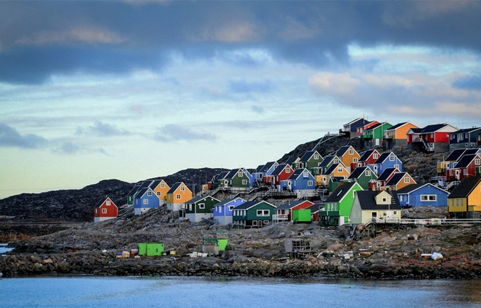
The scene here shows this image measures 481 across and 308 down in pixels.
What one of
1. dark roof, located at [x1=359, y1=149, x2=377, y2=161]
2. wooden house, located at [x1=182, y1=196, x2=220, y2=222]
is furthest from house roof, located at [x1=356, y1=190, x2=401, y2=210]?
dark roof, located at [x1=359, y1=149, x2=377, y2=161]

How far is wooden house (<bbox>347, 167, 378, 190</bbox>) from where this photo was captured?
108 m

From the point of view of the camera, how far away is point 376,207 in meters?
81.9

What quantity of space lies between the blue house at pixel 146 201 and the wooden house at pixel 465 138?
148 feet

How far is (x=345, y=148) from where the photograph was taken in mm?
127438

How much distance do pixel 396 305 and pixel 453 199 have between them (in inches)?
1164

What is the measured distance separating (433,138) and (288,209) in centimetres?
3447

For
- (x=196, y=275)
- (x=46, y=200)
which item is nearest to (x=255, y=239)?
(x=196, y=275)

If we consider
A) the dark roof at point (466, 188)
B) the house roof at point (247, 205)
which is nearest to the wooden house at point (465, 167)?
the dark roof at point (466, 188)

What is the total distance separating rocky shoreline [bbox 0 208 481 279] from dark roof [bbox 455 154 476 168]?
14.3 metres

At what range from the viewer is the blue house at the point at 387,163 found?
116 metres

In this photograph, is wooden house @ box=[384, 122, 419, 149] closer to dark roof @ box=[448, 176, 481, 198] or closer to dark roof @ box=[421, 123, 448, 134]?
dark roof @ box=[421, 123, 448, 134]

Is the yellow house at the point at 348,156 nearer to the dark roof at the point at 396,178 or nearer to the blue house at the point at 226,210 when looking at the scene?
the dark roof at the point at 396,178

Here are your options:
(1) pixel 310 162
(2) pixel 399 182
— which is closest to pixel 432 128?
(1) pixel 310 162

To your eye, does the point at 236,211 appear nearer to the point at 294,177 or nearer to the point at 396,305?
the point at 294,177
